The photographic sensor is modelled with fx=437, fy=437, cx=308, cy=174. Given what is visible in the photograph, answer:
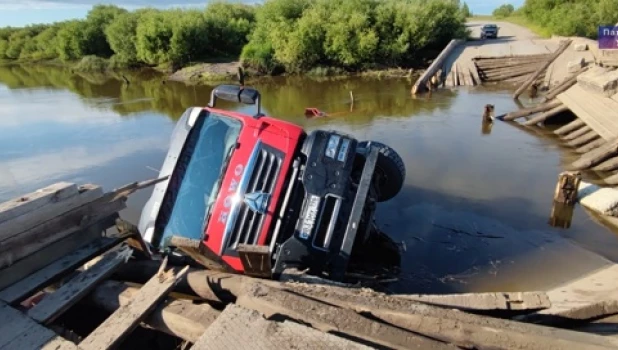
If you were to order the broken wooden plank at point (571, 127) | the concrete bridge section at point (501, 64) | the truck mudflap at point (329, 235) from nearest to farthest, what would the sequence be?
the truck mudflap at point (329, 235), the broken wooden plank at point (571, 127), the concrete bridge section at point (501, 64)

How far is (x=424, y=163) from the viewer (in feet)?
31.1

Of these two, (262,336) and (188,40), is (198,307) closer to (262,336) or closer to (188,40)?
(262,336)

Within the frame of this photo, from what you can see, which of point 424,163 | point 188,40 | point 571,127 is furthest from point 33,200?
point 188,40

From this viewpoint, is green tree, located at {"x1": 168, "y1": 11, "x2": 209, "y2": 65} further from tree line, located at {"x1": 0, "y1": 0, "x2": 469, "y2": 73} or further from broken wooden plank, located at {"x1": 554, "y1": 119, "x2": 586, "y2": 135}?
broken wooden plank, located at {"x1": 554, "y1": 119, "x2": 586, "y2": 135}

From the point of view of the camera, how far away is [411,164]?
9.45 metres

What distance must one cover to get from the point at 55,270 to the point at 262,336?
1.82 metres

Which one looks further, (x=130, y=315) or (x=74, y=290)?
(x=74, y=290)

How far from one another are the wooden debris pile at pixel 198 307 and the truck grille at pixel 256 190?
20.0 inches

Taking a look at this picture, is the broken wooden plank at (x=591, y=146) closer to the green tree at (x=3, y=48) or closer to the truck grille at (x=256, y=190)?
the truck grille at (x=256, y=190)

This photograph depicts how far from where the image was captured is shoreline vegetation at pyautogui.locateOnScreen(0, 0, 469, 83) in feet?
89.5

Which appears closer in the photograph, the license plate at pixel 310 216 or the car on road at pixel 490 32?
the license plate at pixel 310 216

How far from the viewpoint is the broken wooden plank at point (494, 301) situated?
8.53 feet

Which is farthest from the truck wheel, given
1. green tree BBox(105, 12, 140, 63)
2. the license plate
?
green tree BBox(105, 12, 140, 63)

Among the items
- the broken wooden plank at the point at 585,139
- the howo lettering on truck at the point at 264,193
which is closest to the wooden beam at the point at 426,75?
the broken wooden plank at the point at 585,139
